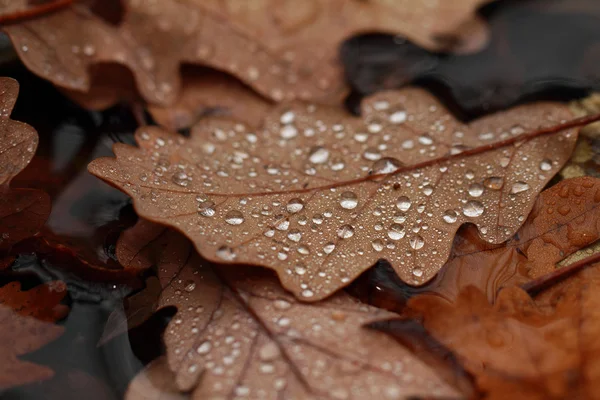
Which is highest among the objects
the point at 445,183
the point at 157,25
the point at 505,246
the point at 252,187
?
the point at 157,25

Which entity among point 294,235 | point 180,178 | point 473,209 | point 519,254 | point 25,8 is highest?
point 25,8

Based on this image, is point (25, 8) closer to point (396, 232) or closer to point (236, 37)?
point (236, 37)

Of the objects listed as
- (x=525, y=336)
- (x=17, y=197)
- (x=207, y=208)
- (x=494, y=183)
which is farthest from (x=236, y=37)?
(x=525, y=336)

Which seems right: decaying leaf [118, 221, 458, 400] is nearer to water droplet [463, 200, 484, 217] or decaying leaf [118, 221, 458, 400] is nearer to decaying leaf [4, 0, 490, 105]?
water droplet [463, 200, 484, 217]

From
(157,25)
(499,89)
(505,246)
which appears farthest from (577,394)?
(157,25)

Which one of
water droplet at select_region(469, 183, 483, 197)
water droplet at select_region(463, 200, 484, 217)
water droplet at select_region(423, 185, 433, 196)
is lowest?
water droplet at select_region(463, 200, 484, 217)

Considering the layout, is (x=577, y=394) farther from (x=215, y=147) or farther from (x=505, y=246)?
(x=215, y=147)

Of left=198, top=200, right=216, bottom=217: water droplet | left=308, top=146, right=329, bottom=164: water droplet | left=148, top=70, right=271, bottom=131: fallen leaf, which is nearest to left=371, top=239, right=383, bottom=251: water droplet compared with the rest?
left=308, top=146, right=329, bottom=164: water droplet
